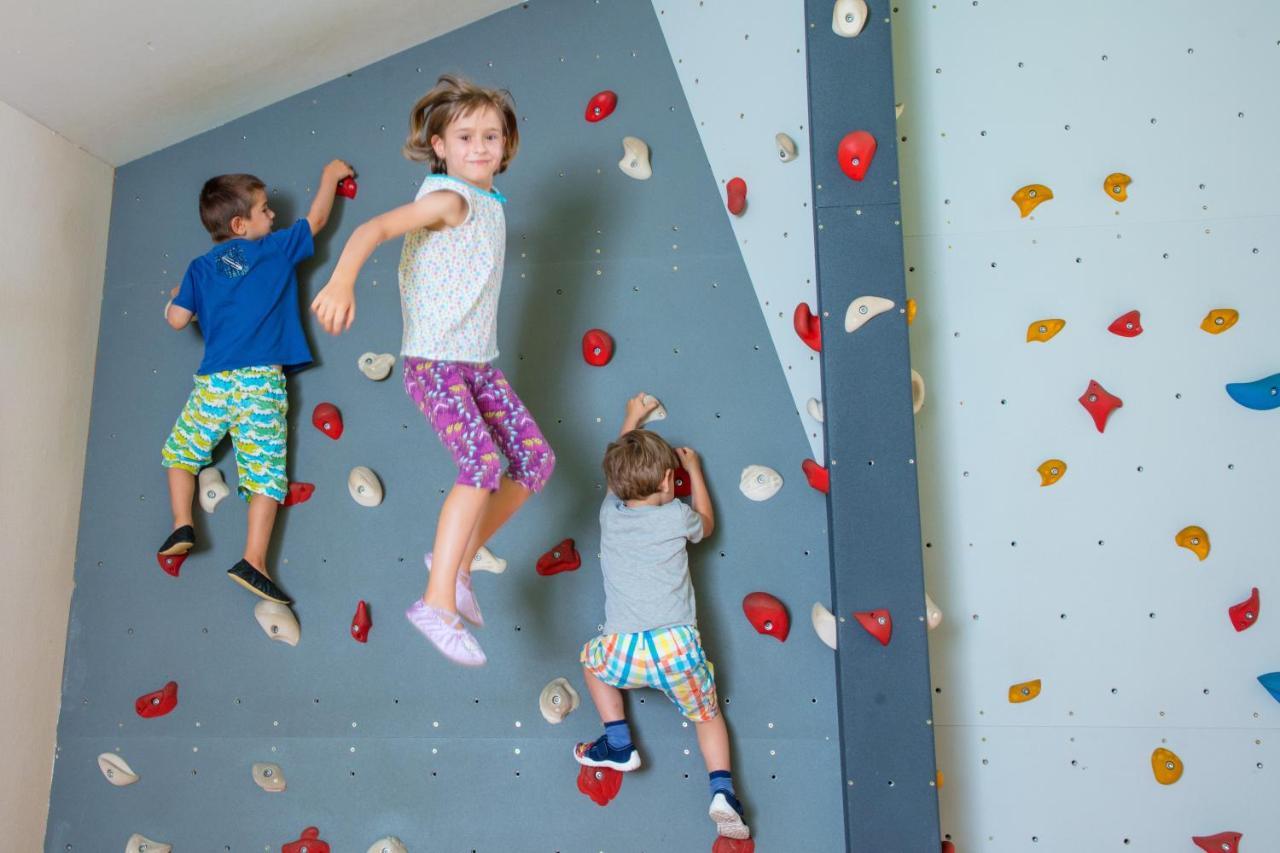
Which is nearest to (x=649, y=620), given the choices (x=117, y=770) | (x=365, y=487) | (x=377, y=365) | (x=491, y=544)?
(x=491, y=544)

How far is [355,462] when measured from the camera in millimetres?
2684

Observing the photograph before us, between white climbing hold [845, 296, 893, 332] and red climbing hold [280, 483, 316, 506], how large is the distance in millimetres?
1337

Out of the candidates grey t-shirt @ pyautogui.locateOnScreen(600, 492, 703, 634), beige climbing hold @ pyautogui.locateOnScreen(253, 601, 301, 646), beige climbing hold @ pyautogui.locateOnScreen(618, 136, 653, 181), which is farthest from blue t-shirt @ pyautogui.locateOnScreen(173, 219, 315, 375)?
grey t-shirt @ pyautogui.locateOnScreen(600, 492, 703, 634)

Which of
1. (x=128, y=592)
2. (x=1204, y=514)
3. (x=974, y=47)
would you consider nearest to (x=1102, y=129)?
(x=974, y=47)

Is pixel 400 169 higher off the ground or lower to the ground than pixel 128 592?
higher

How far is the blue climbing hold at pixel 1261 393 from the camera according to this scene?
2.39m

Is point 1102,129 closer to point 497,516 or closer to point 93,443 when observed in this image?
point 497,516

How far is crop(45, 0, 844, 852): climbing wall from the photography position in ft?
8.13

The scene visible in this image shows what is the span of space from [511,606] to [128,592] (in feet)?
3.25

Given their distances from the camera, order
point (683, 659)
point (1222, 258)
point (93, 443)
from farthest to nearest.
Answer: point (93, 443) → point (1222, 258) → point (683, 659)

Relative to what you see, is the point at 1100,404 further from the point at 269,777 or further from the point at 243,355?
the point at 269,777

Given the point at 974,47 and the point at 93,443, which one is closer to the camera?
the point at 974,47

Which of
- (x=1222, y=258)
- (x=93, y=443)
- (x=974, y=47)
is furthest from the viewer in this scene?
(x=93, y=443)

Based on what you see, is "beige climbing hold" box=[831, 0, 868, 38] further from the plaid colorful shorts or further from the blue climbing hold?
the plaid colorful shorts
